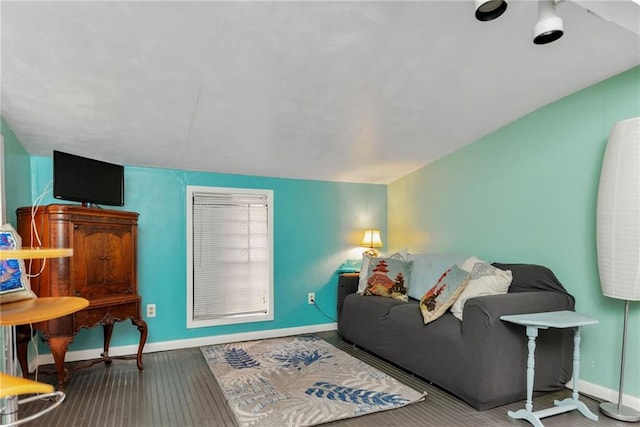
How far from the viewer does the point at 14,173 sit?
2777 millimetres

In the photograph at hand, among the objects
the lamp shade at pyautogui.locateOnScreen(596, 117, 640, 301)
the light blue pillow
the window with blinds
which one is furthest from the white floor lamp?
the window with blinds

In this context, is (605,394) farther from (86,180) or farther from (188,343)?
(86,180)

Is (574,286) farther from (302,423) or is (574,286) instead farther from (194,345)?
(194,345)

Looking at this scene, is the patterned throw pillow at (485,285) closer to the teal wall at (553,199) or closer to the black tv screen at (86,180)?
the teal wall at (553,199)

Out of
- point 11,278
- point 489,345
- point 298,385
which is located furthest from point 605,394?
point 11,278

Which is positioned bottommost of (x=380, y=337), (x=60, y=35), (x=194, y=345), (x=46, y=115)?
(x=194, y=345)

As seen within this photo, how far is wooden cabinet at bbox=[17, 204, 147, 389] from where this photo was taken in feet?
8.81

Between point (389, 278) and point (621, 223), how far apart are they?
1.93 metres

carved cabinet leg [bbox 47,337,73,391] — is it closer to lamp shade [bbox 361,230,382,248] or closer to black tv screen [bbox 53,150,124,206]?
black tv screen [bbox 53,150,124,206]

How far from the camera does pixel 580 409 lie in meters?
2.39

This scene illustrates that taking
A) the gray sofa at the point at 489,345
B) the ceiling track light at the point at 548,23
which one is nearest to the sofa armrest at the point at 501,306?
the gray sofa at the point at 489,345

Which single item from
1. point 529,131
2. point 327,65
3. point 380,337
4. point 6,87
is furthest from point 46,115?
point 529,131

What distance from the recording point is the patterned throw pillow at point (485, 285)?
276 cm

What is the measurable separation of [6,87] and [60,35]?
2.10 feet
